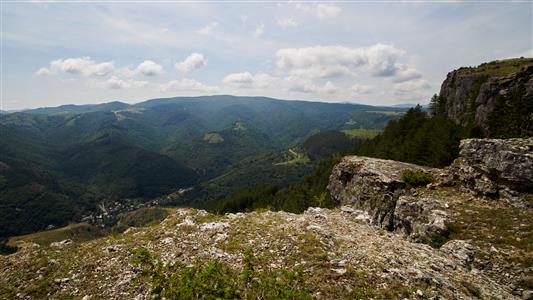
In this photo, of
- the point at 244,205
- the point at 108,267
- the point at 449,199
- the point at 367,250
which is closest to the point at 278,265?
the point at 367,250

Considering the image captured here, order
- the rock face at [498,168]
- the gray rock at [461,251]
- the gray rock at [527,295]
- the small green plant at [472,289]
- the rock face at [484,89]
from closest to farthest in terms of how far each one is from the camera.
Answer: the small green plant at [472,289], the gray rock at [527,295], the gray rock at [461,251], the rock face at [498,168], the rock face at [484,89]

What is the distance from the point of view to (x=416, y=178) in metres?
30.0

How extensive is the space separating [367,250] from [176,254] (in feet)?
34.3

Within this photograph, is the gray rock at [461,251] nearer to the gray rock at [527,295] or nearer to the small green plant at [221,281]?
the gray rock at [527,295]

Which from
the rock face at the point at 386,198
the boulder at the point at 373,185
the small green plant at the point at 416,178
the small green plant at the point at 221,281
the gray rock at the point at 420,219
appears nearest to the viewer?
the small green plant at the point at 221,281

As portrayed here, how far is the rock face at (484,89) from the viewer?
50.8 m

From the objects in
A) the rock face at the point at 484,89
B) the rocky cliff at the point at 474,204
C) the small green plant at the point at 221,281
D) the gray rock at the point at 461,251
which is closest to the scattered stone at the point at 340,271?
the small green plant at the point at 221,281

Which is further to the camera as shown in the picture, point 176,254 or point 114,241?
point 114,241

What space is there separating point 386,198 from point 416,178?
377cm

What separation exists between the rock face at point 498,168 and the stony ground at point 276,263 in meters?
3.70

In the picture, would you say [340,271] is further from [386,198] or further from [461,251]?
[386,198]

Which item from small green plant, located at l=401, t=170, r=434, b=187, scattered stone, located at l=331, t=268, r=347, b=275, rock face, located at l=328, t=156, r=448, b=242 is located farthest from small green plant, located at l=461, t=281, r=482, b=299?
small green plant, located at l=401, t=170, r=434, b=187

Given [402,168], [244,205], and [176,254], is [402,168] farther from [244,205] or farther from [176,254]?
[244,205]

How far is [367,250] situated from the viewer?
15.6 m
